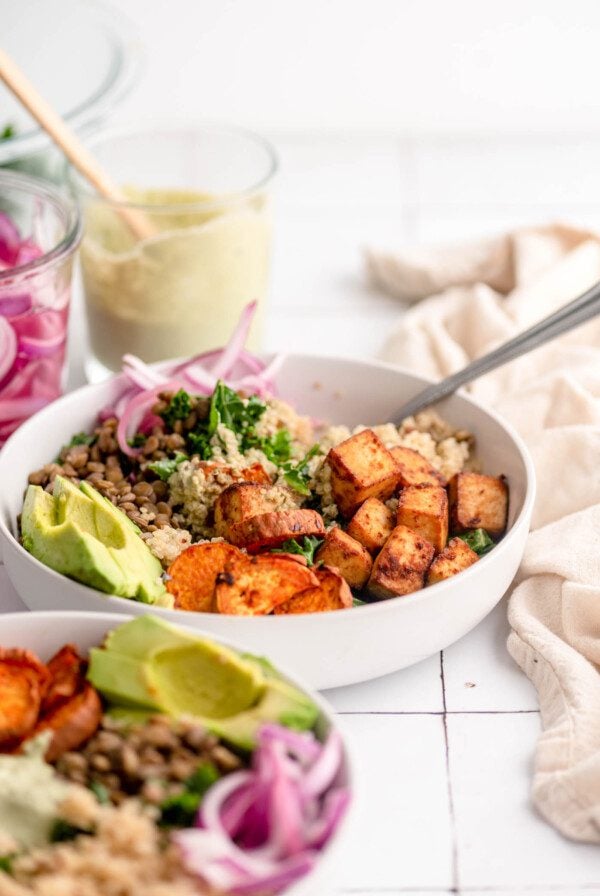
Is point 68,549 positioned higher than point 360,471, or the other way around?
point 68,549

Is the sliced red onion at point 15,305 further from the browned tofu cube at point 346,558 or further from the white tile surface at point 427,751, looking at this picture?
the browned tofu cube at point 346,558

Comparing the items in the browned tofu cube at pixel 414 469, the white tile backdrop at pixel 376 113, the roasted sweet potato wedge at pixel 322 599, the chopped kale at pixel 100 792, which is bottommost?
the white tile backdrop at pixel 376 113

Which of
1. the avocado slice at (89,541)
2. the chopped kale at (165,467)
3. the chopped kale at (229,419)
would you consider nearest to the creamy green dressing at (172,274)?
the chopped kale at (229,419)

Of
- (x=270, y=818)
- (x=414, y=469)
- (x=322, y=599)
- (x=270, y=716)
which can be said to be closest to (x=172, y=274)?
(x=414, y=469)

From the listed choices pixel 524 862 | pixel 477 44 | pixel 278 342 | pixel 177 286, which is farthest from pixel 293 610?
pixel 477 44

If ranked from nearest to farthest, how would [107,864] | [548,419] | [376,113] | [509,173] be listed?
[107,864], [548,419], [509,173], [376,113]

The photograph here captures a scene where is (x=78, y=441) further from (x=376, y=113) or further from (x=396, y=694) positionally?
(x=376, y=113)

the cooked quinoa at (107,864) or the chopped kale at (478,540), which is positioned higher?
the cooked quinoa at (107,864)
